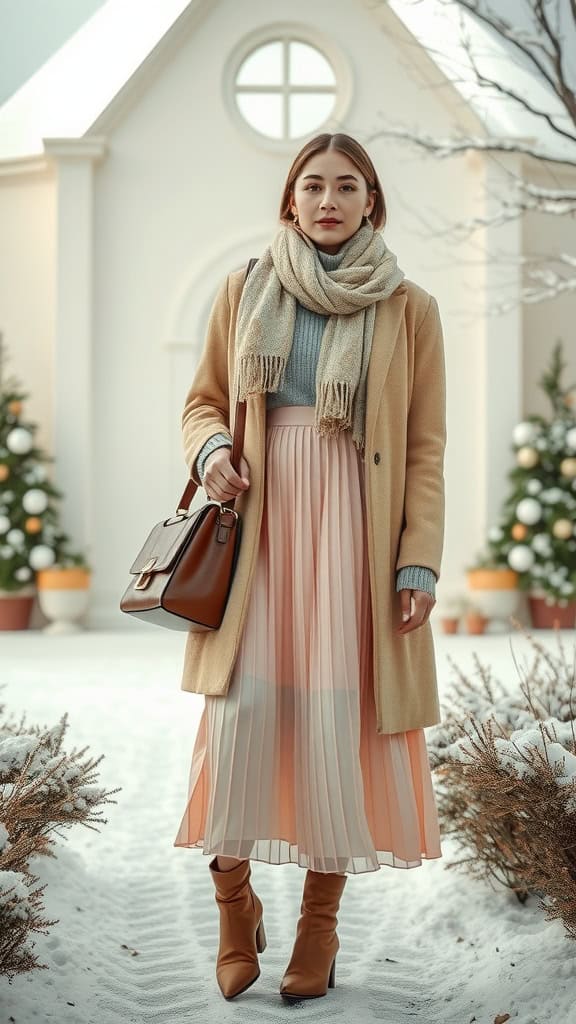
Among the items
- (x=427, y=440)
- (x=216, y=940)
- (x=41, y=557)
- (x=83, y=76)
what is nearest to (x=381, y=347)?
(x=427, y=440)

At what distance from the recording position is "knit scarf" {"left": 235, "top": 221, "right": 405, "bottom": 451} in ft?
8.39

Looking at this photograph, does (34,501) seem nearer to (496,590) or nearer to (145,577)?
(496,590)

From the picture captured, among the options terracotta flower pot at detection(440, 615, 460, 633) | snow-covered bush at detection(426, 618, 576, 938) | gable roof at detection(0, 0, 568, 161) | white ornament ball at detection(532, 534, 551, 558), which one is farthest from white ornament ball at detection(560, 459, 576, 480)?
snow-covered bush at detection(426, 618, 576, 938)

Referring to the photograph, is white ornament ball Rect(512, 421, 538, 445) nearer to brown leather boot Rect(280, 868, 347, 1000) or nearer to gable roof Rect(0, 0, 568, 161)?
gable roof Rect(0, 0, 568, 161)

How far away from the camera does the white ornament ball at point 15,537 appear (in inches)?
386

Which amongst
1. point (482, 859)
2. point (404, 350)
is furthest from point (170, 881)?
point (404, 350)

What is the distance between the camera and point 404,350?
2.68 meters

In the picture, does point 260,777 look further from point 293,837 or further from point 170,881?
point 170,881

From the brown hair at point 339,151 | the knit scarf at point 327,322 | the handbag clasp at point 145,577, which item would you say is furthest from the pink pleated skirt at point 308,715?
the brown hair at point 339,151

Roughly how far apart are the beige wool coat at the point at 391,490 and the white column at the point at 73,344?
301 inches

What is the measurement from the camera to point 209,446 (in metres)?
2.69

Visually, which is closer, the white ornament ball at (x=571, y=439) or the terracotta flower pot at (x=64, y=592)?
the white ornament ball at (x=571, y=439)

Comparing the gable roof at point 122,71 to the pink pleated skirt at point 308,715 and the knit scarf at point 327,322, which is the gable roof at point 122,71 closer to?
the knit scarf at point 327,322

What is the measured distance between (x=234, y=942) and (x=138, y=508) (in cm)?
786
